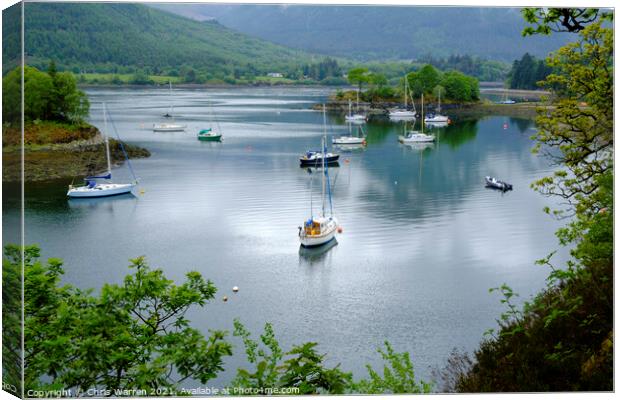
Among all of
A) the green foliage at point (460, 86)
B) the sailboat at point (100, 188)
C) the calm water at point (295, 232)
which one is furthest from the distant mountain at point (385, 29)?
the sailboat at point (100, 188)

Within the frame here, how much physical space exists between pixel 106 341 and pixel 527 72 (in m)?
6.03

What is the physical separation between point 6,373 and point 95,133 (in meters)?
6.81

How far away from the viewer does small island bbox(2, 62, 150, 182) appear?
18.8 ft

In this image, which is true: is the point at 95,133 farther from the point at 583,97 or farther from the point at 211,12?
the point at 583,97

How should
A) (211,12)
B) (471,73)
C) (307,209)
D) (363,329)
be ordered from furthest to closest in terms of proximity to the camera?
(307,209)
(471,73)
(363,329)
(211,12)

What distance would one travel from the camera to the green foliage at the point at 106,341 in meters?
5.50

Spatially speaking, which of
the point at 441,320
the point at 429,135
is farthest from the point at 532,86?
the point at 429,135

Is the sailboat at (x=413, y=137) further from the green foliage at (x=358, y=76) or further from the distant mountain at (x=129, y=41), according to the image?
the distant mountain at (x=129, y=41)

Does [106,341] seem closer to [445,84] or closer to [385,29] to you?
[385,29]

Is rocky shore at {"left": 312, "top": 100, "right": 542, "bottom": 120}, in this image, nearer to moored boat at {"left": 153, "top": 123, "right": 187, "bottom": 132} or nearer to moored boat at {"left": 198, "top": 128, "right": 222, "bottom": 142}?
moored boat at {"left": 198, "top": 128, "right": 222, "bottom": 142}

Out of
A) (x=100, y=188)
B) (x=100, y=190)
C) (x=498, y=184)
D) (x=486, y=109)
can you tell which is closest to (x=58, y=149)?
(x=100, y=190)

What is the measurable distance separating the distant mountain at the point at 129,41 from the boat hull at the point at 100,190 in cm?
507

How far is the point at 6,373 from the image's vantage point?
5.66m

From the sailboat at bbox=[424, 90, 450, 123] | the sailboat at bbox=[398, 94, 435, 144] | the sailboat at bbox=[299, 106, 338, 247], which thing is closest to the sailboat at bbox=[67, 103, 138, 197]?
the sailboat at bbox=[299, 106, 338, 247]
